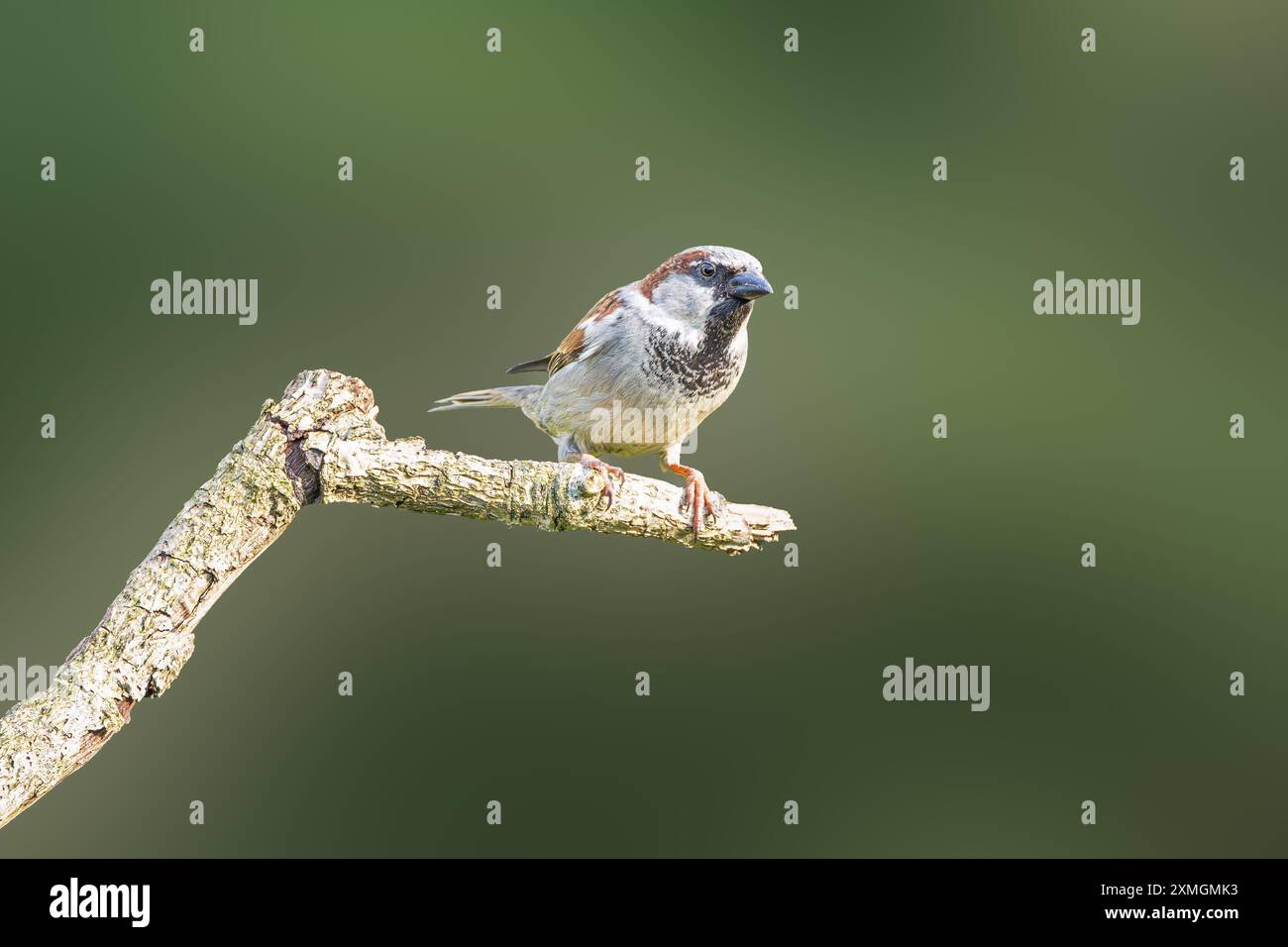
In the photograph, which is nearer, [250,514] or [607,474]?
[250,514]

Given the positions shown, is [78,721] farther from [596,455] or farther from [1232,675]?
[1232,675]

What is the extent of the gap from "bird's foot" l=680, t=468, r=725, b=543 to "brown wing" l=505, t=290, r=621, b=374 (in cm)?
64

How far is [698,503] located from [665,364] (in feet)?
1.58

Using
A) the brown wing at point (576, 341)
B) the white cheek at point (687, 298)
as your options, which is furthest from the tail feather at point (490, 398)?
the white cheek at point (687, 298)

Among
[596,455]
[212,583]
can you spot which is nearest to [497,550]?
[596,455]

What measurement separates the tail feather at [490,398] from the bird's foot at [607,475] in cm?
78

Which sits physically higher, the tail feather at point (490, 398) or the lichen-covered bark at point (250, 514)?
the tail feather at point (490, 398)

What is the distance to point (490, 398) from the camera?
15.2 ft

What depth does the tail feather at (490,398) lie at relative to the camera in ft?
14.8

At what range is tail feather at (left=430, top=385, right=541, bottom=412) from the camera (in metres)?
4.52

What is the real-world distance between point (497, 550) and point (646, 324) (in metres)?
1.15

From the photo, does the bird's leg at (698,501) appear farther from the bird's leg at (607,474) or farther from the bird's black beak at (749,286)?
the bird's black beak at (749,286)

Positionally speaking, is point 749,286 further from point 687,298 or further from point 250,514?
point 250,514

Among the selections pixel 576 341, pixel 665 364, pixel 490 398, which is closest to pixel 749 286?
pixel 665 364
